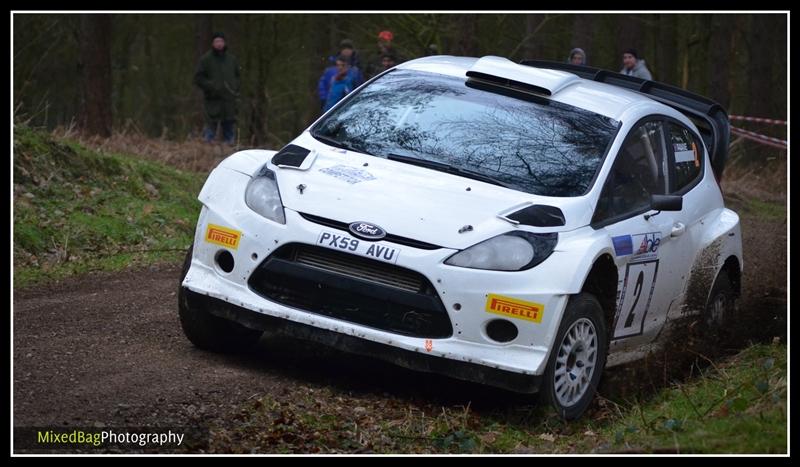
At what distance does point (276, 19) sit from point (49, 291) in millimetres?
20256

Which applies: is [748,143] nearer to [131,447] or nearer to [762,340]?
[762,340]

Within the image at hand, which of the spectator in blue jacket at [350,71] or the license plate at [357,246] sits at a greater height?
the spectator in blue jacket at [350,71]

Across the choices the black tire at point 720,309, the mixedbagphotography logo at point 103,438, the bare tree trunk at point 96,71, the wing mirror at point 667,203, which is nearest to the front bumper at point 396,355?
the mixedbagphotography logo at point 103,438

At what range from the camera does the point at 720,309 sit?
8.31 m

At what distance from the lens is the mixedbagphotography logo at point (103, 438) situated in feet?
16.6

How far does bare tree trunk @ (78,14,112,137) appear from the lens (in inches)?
750

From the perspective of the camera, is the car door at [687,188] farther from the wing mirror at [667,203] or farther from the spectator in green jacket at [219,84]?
the spectator in green jacket at [219,84]

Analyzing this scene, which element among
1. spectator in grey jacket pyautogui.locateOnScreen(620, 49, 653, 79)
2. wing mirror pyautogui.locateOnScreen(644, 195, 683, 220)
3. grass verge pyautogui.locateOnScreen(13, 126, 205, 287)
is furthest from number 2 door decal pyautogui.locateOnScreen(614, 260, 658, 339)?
spectator in grey jacket pyautogui.locateOnScreen(620, 49, 653, 79)

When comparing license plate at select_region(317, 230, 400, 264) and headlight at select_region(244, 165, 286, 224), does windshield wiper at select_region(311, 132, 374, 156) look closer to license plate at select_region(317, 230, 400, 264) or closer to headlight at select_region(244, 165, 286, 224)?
headlight at select_region(244, 165, 286, 224)

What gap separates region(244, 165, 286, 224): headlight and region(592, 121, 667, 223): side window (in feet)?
5.81

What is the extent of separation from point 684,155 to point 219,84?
12.6 metres

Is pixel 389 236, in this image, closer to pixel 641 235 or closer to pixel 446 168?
pixel 446 168

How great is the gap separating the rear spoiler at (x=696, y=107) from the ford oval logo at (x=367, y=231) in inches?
127

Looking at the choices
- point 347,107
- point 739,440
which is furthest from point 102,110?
point 739,440
